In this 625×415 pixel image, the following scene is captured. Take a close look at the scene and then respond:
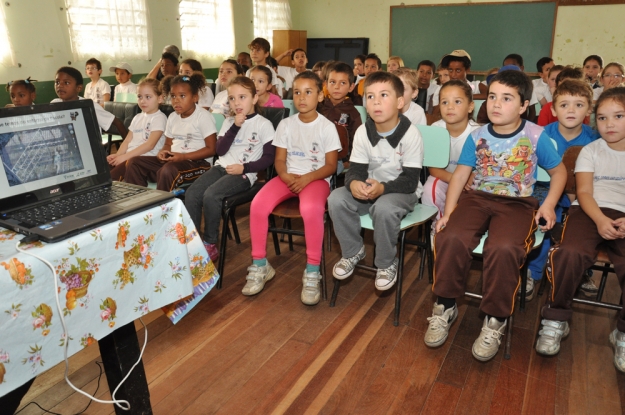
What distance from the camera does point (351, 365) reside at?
5.86 feet

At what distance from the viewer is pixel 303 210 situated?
7.11 feet

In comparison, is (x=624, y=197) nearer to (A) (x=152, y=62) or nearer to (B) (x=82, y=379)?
(B) (x=82, y=379)

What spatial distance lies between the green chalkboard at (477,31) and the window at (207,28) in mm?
2626

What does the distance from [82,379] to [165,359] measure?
296mm

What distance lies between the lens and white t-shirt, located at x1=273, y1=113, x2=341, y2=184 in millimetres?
2367

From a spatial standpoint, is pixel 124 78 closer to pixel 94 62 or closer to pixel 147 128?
pixel 94 62

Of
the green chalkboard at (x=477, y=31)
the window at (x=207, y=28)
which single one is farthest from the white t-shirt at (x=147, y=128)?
the green chalkboard at (x=477, y=31)

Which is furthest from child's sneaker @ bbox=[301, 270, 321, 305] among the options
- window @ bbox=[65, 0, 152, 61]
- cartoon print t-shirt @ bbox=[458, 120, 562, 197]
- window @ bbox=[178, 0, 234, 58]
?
window @ bbox=[178, 0, 234, 58]

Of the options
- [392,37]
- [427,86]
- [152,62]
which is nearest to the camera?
[427,86]

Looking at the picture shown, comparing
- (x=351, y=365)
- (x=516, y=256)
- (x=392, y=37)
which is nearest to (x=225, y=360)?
(x=351, y=365)

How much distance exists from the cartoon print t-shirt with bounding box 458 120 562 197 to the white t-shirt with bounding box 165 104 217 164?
154cm

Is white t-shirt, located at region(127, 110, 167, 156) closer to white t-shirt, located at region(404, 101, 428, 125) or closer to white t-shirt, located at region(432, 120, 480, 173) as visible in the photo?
white t-shirt, located at region(404, 101, 428, 125)

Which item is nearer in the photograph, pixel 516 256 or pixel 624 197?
pixel 516 256

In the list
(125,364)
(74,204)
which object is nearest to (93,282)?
(74,204)
